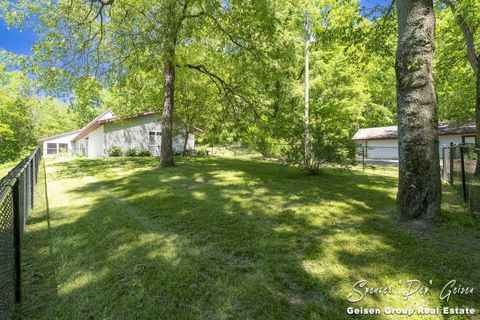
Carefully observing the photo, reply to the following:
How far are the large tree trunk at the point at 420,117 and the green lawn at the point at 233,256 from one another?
0.49m

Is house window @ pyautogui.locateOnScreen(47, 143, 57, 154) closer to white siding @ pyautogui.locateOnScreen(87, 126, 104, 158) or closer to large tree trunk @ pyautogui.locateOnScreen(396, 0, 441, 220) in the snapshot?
white siding @ pyautogui.locateOnScreen(87, 126, 104, 158)

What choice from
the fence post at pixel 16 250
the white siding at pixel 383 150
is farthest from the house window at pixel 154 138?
the fence post at pixel 16 250

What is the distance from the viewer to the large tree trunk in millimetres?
4484

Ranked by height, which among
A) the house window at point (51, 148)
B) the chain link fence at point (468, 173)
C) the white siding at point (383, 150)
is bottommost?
the chain link fence at point (468, 173)

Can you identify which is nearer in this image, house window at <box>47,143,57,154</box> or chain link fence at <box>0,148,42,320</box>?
chain link fence at <box>0,148,42,320</box>

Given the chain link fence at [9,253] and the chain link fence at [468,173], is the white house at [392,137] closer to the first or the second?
the chain link fence at [468,173]

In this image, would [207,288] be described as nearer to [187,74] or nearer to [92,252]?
[92,252]

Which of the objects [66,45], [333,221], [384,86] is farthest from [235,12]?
[384,86]

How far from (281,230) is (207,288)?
6.29 feet

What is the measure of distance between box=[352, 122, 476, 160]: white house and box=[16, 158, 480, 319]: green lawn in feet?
62.2

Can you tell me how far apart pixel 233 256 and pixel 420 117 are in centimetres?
376

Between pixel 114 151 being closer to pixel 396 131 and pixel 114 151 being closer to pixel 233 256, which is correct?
pixel 233 256

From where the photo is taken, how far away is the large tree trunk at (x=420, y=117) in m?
4.48

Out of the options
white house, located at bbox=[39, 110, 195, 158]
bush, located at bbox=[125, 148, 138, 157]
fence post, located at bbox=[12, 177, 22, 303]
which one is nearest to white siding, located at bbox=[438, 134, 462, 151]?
white house, located at bbox=[39, 110, 195, 158]
